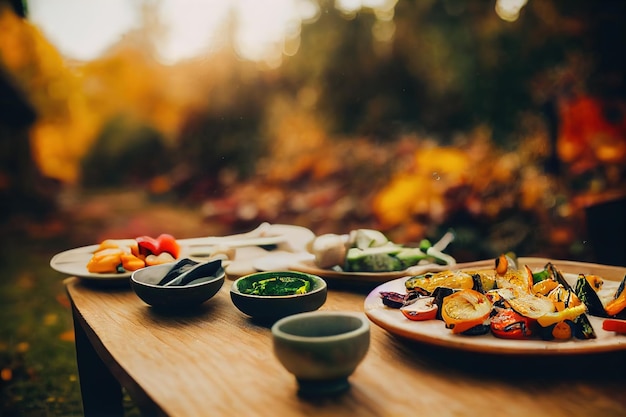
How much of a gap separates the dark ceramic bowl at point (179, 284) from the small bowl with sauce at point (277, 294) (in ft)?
0.35

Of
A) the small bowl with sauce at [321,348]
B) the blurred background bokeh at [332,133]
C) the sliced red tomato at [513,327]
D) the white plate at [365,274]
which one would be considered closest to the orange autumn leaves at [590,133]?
the blurred background bokeh at [332,133]

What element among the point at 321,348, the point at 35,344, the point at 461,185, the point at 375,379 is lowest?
the point at 35,344

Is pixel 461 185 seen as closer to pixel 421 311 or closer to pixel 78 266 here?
pixel 78 266

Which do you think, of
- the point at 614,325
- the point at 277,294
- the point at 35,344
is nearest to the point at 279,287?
the point at 277,294

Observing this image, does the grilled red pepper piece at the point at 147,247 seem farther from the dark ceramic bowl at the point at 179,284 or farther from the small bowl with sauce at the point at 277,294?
the small bowl with sauce at the point at 277,294

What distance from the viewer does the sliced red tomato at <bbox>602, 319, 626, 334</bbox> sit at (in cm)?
94

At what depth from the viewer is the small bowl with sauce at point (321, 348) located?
82 cm

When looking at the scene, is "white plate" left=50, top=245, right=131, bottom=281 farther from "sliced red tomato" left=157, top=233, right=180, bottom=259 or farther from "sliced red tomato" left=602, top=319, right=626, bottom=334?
"sliced red tomato" left=602, top=319, right=626, bottom=334

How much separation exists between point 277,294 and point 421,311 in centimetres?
36

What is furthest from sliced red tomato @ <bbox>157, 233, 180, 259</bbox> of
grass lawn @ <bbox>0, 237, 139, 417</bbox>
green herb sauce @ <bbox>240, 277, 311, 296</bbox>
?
grass lawn @ <bbox>0, 237, 139, 417</bbox>

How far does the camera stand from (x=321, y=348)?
2.66 ft

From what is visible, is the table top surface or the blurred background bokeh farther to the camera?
the blurred background bokeh

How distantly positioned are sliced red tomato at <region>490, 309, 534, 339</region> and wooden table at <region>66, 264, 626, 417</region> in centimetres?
4

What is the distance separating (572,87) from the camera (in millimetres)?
4832
